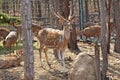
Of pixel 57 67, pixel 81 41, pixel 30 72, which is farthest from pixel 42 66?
pixel 81 41

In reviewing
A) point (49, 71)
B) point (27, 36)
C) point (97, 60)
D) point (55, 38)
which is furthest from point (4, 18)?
point (27, 36)

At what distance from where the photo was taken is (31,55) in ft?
19.7

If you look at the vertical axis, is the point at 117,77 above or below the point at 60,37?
below

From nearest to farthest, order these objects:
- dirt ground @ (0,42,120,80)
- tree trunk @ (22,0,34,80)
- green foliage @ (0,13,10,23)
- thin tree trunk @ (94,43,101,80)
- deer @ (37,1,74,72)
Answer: tree trunk @ (22,0,34,80) → thin tree trunk @ (94,43,101,80) → dirt ground @ (0,42,120,80) → deer @ (37,1,74,72) → green foliage @ (0,13,10,23)

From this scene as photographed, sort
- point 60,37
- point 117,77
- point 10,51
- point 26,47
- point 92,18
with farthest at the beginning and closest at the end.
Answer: point 92,18, point 10,51, point 60,37, point 117,77, point 26,47

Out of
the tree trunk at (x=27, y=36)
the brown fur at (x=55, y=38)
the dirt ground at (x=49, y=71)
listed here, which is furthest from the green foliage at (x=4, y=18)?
the tree trunk at (x=27, y=36)

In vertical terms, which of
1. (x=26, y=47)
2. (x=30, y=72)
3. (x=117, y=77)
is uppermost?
(x=26, y=47)

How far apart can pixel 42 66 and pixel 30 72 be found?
11.5 ft

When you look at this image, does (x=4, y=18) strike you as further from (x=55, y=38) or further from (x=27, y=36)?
(x=27, y=36)

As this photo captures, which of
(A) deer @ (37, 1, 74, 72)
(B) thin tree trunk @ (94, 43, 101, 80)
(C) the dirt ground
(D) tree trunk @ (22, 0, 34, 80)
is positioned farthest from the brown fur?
(D) tree trunk @ (22, 0, 34, 80)

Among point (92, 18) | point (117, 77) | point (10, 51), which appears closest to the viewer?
point (117, 77)

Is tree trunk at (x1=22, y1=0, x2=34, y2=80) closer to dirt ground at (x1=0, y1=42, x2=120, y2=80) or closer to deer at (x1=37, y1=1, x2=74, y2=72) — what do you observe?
dirt ground at (x1=0, y1=42, x2=120, y2=80)

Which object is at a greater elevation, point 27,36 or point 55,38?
point 27,36

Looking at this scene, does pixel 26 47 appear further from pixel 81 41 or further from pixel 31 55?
pixel 81 41
